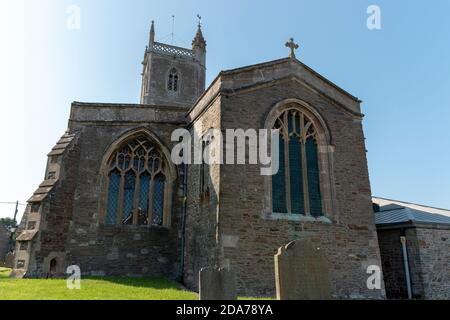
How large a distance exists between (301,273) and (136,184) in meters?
9.24

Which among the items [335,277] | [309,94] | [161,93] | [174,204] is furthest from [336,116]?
[161,93]

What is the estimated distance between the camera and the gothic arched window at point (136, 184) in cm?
1416

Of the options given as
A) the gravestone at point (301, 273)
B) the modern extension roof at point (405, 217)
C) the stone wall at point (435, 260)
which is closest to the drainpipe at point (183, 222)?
the gravestone at point (301, 273)

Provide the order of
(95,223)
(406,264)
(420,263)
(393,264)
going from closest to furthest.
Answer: (420,263), (406,264), (95,223), (393,264)

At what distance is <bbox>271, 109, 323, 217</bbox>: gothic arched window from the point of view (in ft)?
39.3

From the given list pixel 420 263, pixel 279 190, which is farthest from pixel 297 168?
pixel 420 263

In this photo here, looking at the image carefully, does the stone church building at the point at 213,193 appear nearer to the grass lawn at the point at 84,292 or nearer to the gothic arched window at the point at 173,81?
the grass lawn at the point at 84,292

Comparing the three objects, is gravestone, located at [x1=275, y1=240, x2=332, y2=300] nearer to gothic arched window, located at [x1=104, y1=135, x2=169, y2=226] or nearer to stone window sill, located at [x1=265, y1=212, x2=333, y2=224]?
stone window sill, located at [x1=265, y1=212, x2=333, y2=224]

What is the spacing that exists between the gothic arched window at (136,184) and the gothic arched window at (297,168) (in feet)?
16.5

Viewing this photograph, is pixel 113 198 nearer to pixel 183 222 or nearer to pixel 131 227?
pixel 131 227

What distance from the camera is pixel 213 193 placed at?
11.4m

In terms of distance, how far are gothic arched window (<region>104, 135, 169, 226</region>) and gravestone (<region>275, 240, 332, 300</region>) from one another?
327 inches
